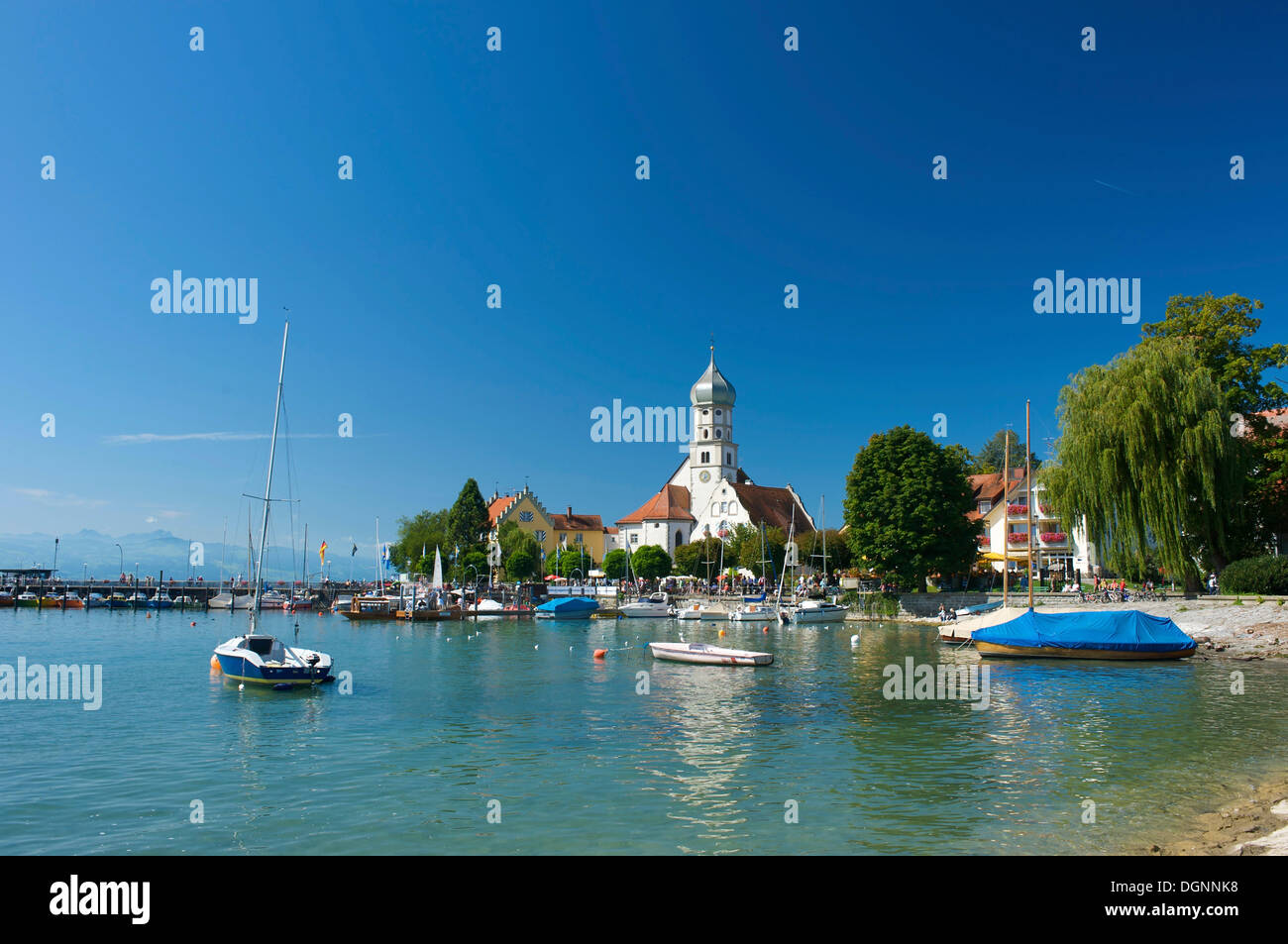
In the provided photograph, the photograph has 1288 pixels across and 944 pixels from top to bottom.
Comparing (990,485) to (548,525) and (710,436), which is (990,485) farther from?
(548,525)

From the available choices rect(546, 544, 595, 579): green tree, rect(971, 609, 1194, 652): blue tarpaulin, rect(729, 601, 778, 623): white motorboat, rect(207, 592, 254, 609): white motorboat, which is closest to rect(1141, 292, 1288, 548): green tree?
rect(971, 609, 1194, 652): blue tarpaulin

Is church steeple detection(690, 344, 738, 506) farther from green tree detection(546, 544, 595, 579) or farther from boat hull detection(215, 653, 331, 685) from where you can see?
boat hull detection(215, 653, 331, 685)

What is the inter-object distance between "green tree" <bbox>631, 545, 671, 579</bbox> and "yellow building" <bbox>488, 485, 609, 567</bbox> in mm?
26096

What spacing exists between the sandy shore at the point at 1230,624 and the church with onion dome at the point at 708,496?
7428 centimetres

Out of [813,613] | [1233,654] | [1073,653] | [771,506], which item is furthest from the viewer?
[771,506]

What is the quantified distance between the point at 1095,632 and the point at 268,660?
34417 mm

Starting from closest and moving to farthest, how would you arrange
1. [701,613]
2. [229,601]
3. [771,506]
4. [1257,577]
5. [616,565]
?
[1257,577], [701,613], [229,601], [616,565], [771,506]

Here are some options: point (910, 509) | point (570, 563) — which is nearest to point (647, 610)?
point (910, 509)

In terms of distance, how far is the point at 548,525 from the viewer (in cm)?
13988

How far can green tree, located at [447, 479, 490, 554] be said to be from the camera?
11200 centimetres

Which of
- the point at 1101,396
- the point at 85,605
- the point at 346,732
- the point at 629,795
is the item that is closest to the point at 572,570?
the point at 85,605
